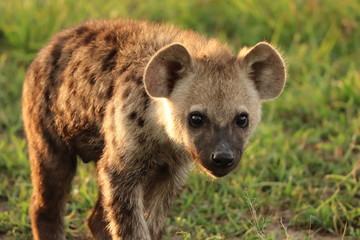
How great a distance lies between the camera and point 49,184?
5.30 m

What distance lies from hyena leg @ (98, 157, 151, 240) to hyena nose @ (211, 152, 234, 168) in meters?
0.51

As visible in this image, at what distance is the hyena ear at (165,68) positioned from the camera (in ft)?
15.1

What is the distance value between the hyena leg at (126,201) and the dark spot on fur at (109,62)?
1.90ft

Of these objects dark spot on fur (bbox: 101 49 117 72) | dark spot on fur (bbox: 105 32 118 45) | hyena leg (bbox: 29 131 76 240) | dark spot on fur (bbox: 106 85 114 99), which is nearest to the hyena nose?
dark spot on fur (bbox: 106 85 114 99)

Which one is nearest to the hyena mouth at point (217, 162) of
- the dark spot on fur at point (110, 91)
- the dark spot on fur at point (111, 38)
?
the dark spot on fur at point (110, 91)

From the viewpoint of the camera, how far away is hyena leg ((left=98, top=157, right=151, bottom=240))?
473cm

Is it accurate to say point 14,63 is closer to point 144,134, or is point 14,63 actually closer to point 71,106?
point 71,106

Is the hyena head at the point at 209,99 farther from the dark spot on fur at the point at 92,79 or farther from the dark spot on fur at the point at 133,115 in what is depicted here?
the dark spot on fur at the point at 92,79

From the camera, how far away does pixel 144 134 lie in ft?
15.6

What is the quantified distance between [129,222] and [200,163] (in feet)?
1.75

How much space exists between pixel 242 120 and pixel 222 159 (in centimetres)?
32

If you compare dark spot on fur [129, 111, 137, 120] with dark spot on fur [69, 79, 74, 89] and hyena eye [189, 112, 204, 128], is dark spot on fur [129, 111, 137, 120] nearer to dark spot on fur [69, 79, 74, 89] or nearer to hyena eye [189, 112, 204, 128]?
hyena eye [189, 112, 204, 128]

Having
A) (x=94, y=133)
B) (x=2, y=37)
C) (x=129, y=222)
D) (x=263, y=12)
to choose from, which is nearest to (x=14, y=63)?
(x=2, y=37)

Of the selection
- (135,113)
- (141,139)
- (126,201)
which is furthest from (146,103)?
(126,201)
